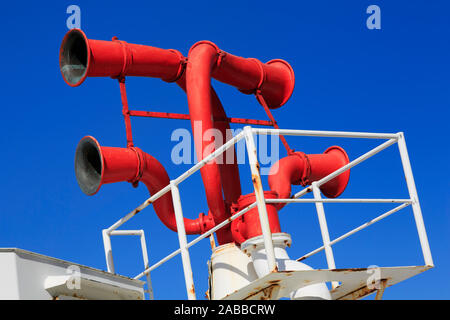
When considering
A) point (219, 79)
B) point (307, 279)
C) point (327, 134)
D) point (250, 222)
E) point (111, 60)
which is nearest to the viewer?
point (307, 279)

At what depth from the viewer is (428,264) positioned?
7270 mm

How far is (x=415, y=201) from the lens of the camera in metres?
7.48

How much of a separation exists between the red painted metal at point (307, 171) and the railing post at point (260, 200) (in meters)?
2.15

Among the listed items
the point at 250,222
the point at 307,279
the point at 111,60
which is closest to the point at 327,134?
the point at 250,222

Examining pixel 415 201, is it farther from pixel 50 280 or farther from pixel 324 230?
pixel 50 280

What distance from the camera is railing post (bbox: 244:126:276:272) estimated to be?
247 inches

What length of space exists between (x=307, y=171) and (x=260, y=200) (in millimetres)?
3134

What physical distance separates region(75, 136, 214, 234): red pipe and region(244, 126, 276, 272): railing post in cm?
285

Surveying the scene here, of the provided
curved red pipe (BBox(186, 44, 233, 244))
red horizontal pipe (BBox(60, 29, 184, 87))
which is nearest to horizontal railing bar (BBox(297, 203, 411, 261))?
curved red pipe (BBox(186, 44, 233, 244))

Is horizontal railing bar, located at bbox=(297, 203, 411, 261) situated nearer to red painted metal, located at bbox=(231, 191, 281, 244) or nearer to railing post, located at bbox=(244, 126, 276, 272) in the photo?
red painted metal, located at bbox=(231, 191, 281, 244)
